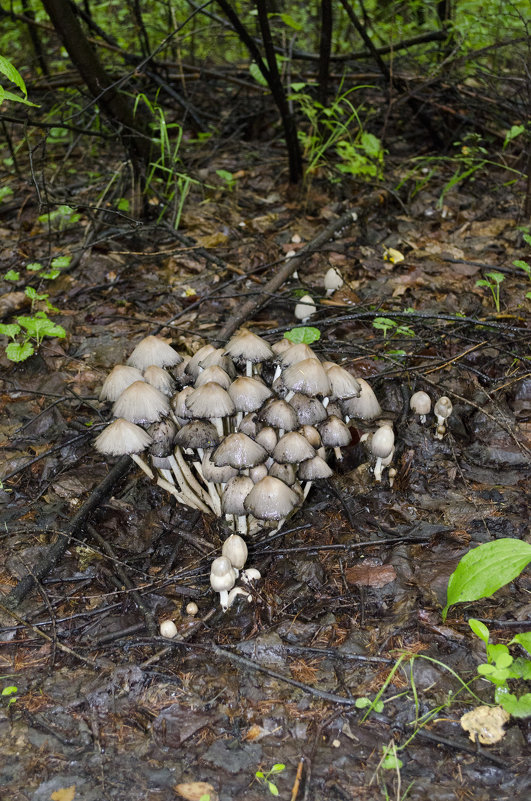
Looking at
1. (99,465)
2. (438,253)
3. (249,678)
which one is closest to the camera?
(249,678)

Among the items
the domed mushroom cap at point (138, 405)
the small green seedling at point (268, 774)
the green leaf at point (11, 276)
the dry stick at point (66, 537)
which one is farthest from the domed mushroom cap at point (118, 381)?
the green leaf at point (11, 276)

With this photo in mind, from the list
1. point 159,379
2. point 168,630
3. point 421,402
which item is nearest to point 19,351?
point 159,379

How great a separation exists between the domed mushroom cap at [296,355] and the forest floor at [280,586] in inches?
32.1

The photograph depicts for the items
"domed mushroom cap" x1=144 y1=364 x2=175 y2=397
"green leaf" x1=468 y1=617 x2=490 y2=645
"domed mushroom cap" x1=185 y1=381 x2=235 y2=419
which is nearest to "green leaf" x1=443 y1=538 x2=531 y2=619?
"green leaf" x1=468 y1=617 x2=490 y2=645

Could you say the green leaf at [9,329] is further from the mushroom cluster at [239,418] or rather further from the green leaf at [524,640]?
the green leaf at [524,640]

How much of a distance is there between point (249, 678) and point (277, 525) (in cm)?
89

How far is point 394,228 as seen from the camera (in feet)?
20.2

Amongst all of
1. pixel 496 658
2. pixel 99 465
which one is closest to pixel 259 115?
pixel 99 465

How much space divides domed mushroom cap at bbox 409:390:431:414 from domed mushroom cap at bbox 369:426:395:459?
419 millimetres

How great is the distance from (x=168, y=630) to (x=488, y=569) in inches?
55.1

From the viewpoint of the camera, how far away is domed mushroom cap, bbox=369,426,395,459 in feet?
11.0

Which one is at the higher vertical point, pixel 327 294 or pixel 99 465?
pixel 327 294

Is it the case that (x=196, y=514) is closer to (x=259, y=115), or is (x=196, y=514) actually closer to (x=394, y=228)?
(x=394, y=228)

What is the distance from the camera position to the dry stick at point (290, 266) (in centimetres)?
437
